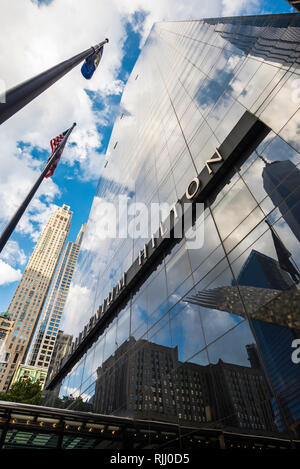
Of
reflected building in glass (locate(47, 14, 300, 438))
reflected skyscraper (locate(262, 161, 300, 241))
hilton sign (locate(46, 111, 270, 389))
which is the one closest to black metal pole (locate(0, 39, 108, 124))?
hilton sign (locate(46, 111, 270, 389))

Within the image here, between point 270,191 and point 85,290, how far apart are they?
27011 mm

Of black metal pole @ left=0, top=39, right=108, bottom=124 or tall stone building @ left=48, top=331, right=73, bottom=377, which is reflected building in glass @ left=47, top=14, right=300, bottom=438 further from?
tall stone building @ left=48, top=331, right=73, bottom=377

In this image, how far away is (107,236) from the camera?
29922 millimetres

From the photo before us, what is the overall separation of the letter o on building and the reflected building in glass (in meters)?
0.07

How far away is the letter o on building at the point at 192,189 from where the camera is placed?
13.2 meters

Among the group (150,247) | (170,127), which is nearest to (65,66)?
(150,247)

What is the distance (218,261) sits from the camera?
10625 mm

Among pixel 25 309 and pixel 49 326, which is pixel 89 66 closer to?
pixel 49 326

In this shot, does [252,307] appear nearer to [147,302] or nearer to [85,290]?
[147,302]

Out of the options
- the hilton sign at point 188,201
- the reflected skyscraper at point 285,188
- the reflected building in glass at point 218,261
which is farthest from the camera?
the hilton sign at point 188,201

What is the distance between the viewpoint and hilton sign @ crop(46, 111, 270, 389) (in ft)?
36.8

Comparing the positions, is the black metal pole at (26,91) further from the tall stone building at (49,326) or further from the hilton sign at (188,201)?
the tall stone building at (49,326)

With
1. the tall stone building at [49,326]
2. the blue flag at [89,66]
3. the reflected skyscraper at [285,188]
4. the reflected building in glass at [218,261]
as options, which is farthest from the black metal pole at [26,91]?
the tall stone building at [49,326]

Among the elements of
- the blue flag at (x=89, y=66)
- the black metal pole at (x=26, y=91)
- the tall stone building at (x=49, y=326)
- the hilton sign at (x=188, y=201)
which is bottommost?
the black metal pole at (x=26, y=91)
